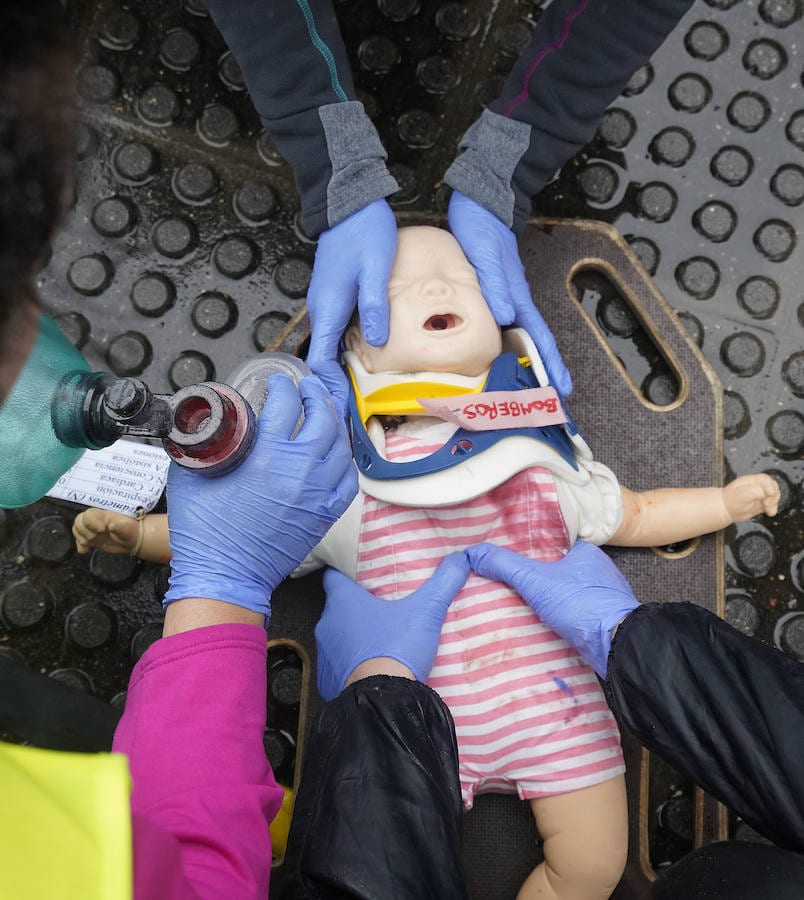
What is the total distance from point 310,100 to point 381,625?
0.79m

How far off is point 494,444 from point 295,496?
0.36m

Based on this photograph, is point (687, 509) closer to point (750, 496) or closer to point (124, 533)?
point (750, 496)

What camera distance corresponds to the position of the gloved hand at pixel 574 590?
103 centimetres

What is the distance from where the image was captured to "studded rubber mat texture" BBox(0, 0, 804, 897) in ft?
4.42

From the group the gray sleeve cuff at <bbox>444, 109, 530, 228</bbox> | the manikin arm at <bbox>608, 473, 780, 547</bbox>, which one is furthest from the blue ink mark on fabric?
the gray sleeve cuff at <bbox>444, 109, 530, 228</bbox>

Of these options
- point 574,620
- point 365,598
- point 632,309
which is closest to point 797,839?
point 574,620

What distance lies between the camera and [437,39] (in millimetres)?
1440

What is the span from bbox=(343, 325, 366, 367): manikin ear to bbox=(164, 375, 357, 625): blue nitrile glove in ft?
1.00

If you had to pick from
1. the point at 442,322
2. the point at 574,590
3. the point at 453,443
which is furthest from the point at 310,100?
the point at 574,590

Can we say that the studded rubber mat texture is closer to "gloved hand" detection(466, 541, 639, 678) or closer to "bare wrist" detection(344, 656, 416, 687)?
"gloved hand" detection(466, 541, 639, 678)

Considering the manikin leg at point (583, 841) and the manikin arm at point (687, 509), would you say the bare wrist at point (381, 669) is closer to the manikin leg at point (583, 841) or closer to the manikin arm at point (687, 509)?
the manikin leg at point (583, 841)

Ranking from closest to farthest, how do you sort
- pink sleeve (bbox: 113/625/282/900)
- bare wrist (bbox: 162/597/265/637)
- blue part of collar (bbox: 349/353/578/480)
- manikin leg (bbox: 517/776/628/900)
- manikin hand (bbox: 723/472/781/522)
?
pink sleeve (bbox: 113/625/282/900) → bare wrist (bbox: 162/597/265/637) → manikin leg (bbox: 517/776/628/900) → blue part of collar (bbox: 349/353/578/480) → manikin hand (bbox: 723/472/781/522)

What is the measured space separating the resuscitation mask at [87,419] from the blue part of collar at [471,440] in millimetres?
276

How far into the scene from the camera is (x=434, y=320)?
1194mm
